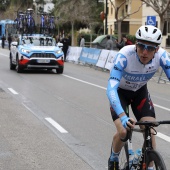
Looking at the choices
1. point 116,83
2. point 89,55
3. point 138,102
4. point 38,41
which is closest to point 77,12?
point 89,55

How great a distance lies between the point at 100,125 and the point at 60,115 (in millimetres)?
1379

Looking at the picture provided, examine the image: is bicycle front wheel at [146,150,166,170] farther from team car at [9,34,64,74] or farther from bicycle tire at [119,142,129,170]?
team car at [9,34,64,74]

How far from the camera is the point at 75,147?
299 inches

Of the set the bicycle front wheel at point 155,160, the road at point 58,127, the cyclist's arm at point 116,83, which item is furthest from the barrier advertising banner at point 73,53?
the bicycle front wheel at point 155,160

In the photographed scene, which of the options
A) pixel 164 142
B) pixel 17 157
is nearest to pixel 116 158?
pixel 17 157

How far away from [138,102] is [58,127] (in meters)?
4.23

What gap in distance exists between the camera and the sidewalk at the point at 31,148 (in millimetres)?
6555

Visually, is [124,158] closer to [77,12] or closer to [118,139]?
[118,139]

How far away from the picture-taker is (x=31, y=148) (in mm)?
7539

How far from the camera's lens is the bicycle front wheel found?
417 cm

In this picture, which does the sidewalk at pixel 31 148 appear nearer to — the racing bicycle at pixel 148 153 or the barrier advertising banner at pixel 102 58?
the racing bicycle at pixel 148 153

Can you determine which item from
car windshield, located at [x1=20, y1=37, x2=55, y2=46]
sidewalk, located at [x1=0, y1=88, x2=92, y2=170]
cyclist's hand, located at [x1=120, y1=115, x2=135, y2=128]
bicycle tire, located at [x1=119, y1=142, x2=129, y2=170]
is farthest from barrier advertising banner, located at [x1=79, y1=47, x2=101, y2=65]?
cyclist's hand, located at [x1=120, y1=115, x2=135, y2=128]

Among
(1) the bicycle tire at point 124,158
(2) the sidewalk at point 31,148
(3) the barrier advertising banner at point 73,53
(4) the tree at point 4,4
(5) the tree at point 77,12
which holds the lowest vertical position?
(3) the barrier advertising banner at point 73,53

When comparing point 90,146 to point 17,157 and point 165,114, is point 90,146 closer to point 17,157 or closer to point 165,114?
point 17,157
